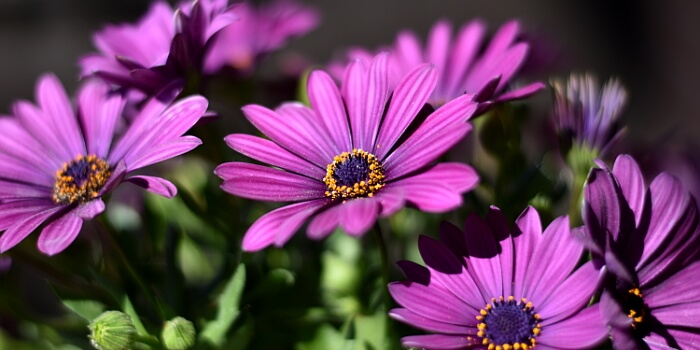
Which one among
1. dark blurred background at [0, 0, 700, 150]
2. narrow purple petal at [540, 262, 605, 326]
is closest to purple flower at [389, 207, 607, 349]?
narrow purple petal at [540, 262, 605, 326]

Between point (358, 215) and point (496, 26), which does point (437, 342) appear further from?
point (496, 26)

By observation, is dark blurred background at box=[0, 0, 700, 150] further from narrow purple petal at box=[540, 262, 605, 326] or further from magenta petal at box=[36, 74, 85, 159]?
narrow purple petal at box=[540, 262, 605, 326]

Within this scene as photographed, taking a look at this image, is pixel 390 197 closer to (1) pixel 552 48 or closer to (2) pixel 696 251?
(2) pixel 696 251

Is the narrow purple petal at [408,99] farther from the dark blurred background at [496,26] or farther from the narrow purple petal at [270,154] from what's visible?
the dark blurred background at [496,26]

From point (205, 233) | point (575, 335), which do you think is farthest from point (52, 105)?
point (575, 335)

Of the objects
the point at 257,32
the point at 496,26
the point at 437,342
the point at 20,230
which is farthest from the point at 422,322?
the point at 496,26

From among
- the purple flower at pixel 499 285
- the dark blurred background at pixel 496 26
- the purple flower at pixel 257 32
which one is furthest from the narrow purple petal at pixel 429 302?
the dark blurred background at pixel 496 26
